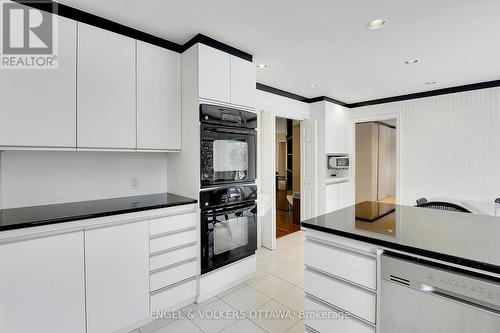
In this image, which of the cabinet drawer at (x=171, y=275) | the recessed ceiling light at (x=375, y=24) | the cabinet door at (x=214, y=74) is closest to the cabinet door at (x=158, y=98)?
the cabinet door at (x=214, y=74)

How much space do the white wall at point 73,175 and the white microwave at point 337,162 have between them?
10.3 ft

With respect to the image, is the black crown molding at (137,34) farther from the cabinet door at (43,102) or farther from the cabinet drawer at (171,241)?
the cabinet drawer at (171,241)

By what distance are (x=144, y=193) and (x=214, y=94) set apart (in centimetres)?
127

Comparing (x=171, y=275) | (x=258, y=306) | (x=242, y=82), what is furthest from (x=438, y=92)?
(x=171, y=275)

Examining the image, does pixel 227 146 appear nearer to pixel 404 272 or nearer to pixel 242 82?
pixel 242 82

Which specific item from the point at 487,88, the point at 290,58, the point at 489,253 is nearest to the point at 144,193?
the point at 290,58

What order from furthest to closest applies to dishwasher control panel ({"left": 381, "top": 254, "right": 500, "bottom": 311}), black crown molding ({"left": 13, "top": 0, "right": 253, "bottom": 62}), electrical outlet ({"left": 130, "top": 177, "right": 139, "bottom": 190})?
1. electrical outlet ({"left": 130, "top": 177, "right": 139, "bottom": 190})
2. black crown molding ({"left": 13, "top": 0, "right": 253, "bottom": 62})
3. dishwasher control panel ({"left": 381, "top": 254, "right": 500, "bottom": 311})

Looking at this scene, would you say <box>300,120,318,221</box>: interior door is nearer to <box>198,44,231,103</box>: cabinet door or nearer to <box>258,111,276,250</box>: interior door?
<box>258,111,276,250</box>: interior door

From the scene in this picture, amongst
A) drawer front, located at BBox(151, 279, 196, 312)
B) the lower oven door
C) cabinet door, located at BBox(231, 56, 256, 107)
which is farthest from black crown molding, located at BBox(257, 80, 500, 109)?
drawer front, located at BBox(151, 279, 196, 312)

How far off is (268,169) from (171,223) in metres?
1.82

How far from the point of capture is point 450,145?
3770 mm

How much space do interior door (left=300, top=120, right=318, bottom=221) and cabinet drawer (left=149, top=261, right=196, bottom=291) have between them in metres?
2.70

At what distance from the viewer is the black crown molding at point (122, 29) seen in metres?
1.70

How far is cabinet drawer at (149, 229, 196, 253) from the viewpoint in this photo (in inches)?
75.0
